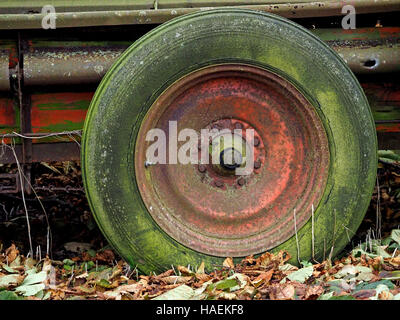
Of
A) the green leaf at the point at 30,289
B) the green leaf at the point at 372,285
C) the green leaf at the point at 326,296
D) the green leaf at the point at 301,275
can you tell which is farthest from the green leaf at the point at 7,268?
the green leaf at the point at 372,285

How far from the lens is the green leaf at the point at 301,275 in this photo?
2.57m

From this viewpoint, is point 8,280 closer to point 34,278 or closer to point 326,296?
point 34,278

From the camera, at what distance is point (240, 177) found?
2.88m

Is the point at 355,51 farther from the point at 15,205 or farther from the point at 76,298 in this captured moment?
the point at 15,205

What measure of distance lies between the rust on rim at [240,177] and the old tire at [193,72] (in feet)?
0.06

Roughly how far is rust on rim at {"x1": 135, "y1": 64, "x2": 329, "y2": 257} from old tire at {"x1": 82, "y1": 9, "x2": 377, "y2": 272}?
0.06 feet

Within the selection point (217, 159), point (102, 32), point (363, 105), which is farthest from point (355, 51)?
point (102, 32)

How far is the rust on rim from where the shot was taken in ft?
9.11

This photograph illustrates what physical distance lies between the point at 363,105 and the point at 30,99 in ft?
5.14

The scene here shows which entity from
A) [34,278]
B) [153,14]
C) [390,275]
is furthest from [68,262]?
[390,275]

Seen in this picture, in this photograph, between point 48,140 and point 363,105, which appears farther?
point 48,140

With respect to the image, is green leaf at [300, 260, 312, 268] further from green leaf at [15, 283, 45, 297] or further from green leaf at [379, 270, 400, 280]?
green leaf at [15, 283, 45, 297]

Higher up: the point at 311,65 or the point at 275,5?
the point at 275,5

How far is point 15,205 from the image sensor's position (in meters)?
4.40
